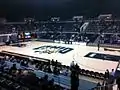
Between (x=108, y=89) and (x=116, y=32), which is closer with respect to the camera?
(x=108, y=89)

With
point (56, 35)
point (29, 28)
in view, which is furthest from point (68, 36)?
point (29, 28)

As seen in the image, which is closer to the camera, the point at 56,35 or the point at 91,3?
the point at 91,3

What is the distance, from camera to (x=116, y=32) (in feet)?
26.0

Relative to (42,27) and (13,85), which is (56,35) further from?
(13,85)

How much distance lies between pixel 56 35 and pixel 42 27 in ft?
3.57

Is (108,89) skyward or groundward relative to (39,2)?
groundward

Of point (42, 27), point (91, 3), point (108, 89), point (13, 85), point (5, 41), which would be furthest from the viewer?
point (42, 27)

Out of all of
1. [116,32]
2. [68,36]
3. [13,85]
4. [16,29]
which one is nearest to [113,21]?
[116,32]

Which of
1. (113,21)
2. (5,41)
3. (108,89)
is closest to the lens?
(108,89)

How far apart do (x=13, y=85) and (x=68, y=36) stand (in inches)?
271

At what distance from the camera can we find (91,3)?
398 centimetres

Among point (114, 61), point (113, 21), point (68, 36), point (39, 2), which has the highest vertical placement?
point (39, 2)

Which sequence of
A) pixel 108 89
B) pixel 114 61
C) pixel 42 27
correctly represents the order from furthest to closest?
1. pixel 42 27
2. pixel 114 61
3. pixel 108 89

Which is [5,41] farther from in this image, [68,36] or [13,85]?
[13,85]
